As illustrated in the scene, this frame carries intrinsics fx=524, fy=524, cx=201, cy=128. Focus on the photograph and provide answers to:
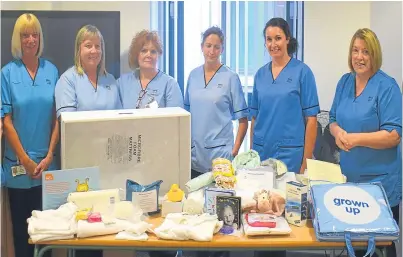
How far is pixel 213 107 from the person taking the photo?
305cm

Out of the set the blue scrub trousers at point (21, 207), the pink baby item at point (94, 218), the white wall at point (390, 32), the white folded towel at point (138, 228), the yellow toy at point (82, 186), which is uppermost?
the white wall at point (390, 32)

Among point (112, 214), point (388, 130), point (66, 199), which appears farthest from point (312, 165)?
point (66, 199)

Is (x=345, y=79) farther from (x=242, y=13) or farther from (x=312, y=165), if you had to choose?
(x=242, y=13)

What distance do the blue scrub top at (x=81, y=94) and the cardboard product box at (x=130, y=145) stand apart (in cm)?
43

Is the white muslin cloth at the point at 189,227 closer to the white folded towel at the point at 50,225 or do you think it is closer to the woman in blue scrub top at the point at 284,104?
the white folded towel at the point at 50,225

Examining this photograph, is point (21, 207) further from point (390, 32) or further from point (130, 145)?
point (390, 32)

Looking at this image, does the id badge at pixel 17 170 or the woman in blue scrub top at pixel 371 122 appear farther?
the id badge at pixel 17 170

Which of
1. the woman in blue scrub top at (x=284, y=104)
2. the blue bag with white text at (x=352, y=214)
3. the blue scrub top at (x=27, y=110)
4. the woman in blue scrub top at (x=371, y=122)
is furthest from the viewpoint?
the woman in blue scrub top at (x=284, y=104)

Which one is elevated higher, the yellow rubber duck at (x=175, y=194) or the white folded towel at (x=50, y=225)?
the yellow rubber duck at (x=175, y=194)

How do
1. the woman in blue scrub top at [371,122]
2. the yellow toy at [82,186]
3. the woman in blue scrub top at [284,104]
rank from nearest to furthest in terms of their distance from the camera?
the yellow toy at [82,186], the woman in blue scrub top at [371,122], the woman in blue scrub top at [284,104]

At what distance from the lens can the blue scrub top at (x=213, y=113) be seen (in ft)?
10.1

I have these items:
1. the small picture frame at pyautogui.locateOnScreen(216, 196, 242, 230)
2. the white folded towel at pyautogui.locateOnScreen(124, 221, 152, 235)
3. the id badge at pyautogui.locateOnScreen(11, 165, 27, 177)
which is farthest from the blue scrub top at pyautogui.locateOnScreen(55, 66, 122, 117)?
the small picture frame at pyautogui.locateOnScreen(216, 196, 242, 230)

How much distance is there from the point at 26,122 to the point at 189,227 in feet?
4.21

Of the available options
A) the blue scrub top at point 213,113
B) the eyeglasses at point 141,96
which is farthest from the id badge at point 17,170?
the blue scrub top at point 213,113
